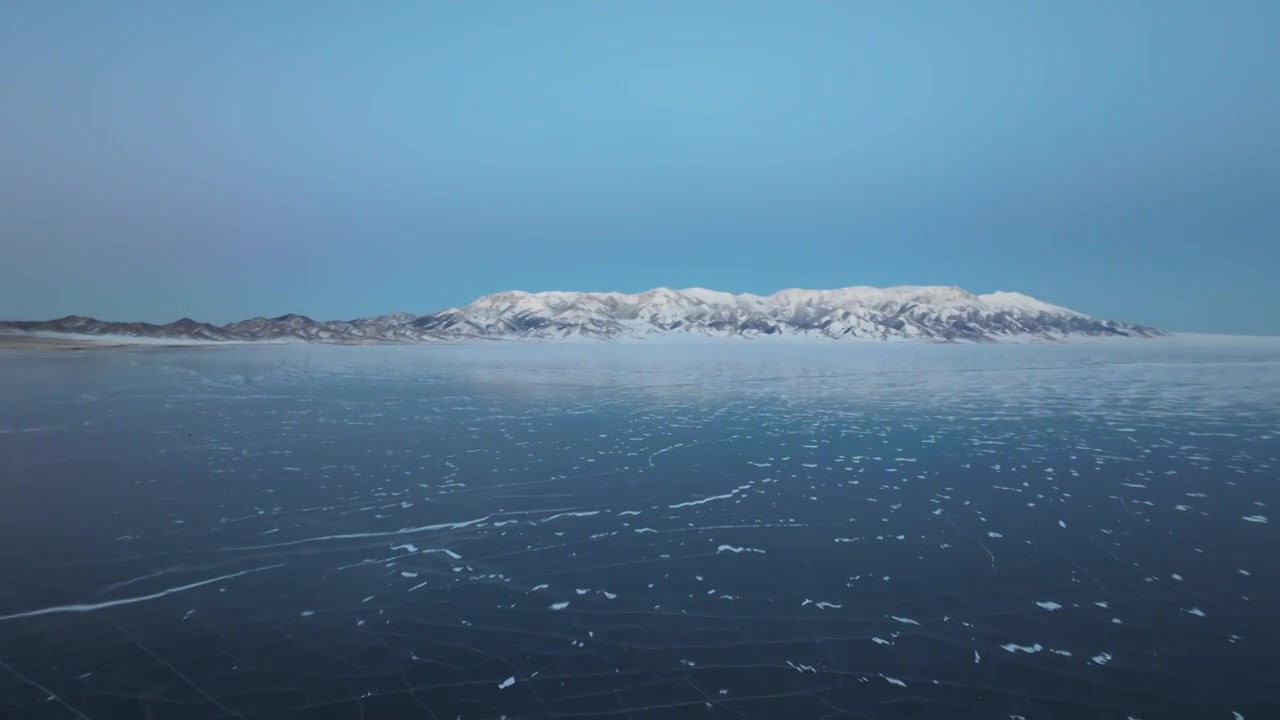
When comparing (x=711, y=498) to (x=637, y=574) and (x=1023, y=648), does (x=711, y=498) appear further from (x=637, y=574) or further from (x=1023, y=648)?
(x=1023, y=648)

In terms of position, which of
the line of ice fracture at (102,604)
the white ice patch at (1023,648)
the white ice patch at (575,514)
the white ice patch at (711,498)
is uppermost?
the white ice patch at (711,498)

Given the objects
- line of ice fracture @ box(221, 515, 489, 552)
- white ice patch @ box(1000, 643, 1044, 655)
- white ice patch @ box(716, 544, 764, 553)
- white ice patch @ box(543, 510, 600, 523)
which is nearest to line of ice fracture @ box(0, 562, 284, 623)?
line of ice fracture @ box(221, 515, 489, 552)

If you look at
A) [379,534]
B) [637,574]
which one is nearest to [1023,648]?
[637,574]

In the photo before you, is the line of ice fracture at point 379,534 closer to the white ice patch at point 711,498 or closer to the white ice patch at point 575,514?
the white ice patch at point 575,514

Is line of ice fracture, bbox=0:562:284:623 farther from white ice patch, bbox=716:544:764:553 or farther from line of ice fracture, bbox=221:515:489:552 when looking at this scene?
white ice patch, bbox=716:544:764:553

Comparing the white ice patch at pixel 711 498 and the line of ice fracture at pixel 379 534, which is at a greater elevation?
the white ice patch at pixel 711 498

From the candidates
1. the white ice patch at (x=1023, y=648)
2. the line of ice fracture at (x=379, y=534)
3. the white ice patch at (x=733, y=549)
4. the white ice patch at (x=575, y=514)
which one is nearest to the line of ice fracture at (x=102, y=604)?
the line of ice fracture at (x=379, y=534)

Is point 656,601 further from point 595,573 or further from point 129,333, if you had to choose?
point 129,333

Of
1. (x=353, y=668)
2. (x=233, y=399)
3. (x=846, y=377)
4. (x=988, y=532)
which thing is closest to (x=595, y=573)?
(x=353, y=668)

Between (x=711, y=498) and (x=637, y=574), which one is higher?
(x=711, y=498)
